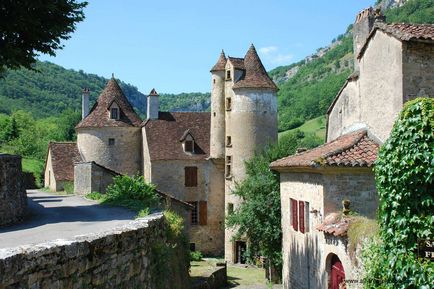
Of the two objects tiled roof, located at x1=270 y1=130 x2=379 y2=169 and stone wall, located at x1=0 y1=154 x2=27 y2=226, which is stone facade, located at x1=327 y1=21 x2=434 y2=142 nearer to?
tiled roof, located at x1=270 y1=130 x2=379 y2=169

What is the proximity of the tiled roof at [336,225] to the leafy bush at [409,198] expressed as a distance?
13.6ft

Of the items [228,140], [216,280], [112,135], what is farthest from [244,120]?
[216,280]

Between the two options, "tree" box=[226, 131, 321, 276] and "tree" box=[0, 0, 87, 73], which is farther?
"tree" box=[226, 131, 321, 276]

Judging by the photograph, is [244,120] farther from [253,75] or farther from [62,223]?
[62,223]

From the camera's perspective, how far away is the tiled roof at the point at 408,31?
49.7ft

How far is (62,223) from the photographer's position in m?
14.2

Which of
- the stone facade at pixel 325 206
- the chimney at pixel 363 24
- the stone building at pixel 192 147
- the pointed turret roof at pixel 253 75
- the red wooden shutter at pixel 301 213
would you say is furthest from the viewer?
the stone building at pixel 192 147

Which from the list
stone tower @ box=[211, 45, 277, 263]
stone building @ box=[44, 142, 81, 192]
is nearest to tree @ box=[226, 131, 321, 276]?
stone tower @ box=[211, 45, 277, 263]

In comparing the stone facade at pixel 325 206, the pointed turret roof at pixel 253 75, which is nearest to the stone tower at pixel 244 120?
the pointed turret roof at pixel 253 75

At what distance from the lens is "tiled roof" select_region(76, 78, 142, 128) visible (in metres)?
40.2

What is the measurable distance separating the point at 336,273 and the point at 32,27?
11.9 metres

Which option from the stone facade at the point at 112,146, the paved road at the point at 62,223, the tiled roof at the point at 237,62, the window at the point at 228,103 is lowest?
the paved road at the point at 62,223

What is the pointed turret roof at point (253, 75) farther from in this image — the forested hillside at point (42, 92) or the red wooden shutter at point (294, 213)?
the forested hillside at point (42, 92)

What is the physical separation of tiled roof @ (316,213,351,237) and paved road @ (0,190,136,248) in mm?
5699
